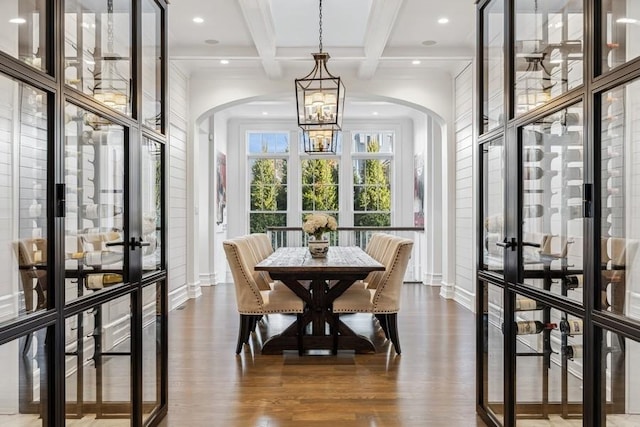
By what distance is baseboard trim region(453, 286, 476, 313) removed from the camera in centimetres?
641

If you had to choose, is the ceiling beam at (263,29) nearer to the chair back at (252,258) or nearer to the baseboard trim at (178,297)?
the chair back at (252,258)

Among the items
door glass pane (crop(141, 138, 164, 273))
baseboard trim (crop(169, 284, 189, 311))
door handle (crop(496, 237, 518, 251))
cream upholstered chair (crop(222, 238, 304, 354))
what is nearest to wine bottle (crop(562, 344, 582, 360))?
door handle (crop(496, 237, 518, 251))

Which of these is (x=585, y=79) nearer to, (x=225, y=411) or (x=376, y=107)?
(x=225, y=411)

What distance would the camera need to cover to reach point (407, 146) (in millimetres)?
10445

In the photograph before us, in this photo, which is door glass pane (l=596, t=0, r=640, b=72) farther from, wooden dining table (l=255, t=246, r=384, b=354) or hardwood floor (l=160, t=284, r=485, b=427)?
wooden dining table (l=255, t=246, r=384, b=354)

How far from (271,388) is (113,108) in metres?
2.16

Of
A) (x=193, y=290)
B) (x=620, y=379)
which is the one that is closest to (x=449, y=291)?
(x=193, y=290)

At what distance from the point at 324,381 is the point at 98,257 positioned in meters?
2.07

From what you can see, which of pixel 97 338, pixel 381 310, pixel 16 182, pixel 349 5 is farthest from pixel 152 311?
pixel 349 5

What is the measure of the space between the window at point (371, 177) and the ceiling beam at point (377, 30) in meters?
3.81

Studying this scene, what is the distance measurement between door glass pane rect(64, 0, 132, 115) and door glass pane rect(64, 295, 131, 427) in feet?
2.96

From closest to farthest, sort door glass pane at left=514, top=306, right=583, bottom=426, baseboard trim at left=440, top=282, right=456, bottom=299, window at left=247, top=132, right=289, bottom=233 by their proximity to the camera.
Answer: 1. door glass pane at left=514, top=306, right=583, bottom=426
2. baseboard trim at left=440, top=282, right=456, bottom=299
3. window at left=247, top=132, right=289, bottom=233

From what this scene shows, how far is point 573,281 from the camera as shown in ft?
6.53

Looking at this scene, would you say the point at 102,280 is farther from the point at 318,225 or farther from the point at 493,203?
the point at 318,225
